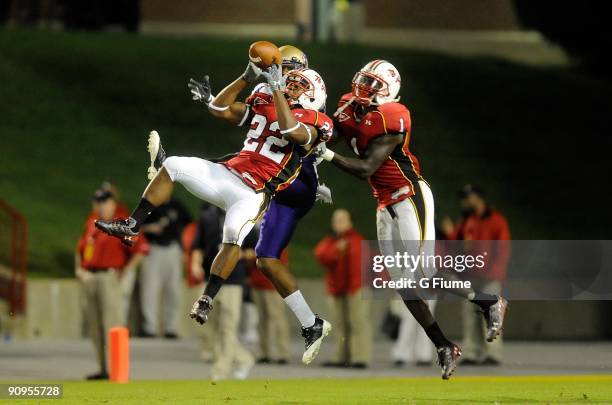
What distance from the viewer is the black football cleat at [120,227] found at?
14969mm

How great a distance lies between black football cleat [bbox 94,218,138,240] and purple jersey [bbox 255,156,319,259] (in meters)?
1.32

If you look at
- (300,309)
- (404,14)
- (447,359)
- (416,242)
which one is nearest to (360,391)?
(447,359)

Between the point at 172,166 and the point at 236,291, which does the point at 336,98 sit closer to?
the point at 236,291

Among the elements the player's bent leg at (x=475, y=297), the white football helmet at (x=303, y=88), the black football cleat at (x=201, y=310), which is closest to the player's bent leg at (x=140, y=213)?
the black football cleat at (x=201, y=310)

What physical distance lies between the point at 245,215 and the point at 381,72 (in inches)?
73.4

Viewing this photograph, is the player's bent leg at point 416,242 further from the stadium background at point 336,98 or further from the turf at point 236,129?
the turf at point 236,129

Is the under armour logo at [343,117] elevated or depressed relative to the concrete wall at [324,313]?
elevated

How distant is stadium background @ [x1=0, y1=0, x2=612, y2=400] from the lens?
3095cm

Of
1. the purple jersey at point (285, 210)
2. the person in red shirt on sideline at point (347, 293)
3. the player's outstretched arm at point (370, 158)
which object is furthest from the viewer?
the person in red shirt on sideline at point (347, 293)

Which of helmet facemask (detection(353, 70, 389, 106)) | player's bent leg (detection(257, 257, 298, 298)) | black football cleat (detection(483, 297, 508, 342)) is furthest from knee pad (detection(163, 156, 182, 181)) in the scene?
black football cleat (detection(483, 297, 508, 342))

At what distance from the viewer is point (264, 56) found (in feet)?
49.6

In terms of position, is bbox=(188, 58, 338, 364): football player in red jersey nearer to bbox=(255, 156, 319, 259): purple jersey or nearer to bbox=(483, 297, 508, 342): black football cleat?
bbox=(255, 156, 319, 259): purple jersey

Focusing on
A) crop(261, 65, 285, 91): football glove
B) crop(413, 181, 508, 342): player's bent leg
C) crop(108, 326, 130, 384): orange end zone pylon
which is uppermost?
crop(261, 65, 285, 91): football glove

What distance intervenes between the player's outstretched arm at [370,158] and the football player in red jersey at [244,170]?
10.1 inches
